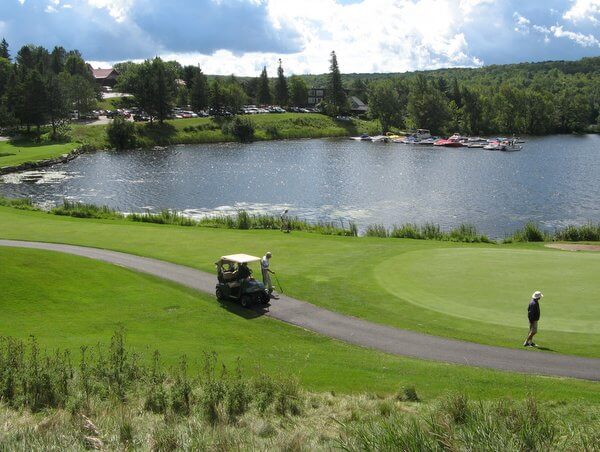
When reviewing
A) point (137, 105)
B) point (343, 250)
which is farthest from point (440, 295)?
point (137, 105)

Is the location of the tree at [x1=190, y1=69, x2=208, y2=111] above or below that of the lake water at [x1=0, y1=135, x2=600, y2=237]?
above

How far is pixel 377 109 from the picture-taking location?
592 ft

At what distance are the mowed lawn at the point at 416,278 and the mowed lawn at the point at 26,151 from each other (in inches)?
2534

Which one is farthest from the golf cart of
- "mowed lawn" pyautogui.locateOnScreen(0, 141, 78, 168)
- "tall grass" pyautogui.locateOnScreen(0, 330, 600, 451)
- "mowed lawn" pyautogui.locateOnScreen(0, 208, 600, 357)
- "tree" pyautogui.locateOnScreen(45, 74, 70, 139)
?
"tree" pyautogui.locateOnScreen(45, 74, 70, 139)

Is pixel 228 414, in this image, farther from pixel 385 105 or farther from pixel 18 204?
pixel 385 105

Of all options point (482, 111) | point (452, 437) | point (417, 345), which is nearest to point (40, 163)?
point (417, 345)

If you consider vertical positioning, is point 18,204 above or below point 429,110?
below

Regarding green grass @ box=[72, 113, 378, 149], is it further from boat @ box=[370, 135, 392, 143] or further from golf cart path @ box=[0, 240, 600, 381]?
golf cart path @ box=[0, 240, 600, 381]

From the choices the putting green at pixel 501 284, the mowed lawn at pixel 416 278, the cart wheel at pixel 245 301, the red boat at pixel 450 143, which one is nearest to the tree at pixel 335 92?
the red boat at pixel 450 143

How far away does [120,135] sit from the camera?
444ft

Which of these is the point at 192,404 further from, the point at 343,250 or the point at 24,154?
the point at 24,154

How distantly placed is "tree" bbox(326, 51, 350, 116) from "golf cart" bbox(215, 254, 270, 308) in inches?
6523

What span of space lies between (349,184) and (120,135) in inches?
2654

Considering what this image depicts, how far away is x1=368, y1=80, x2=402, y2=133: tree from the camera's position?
7028 inches
